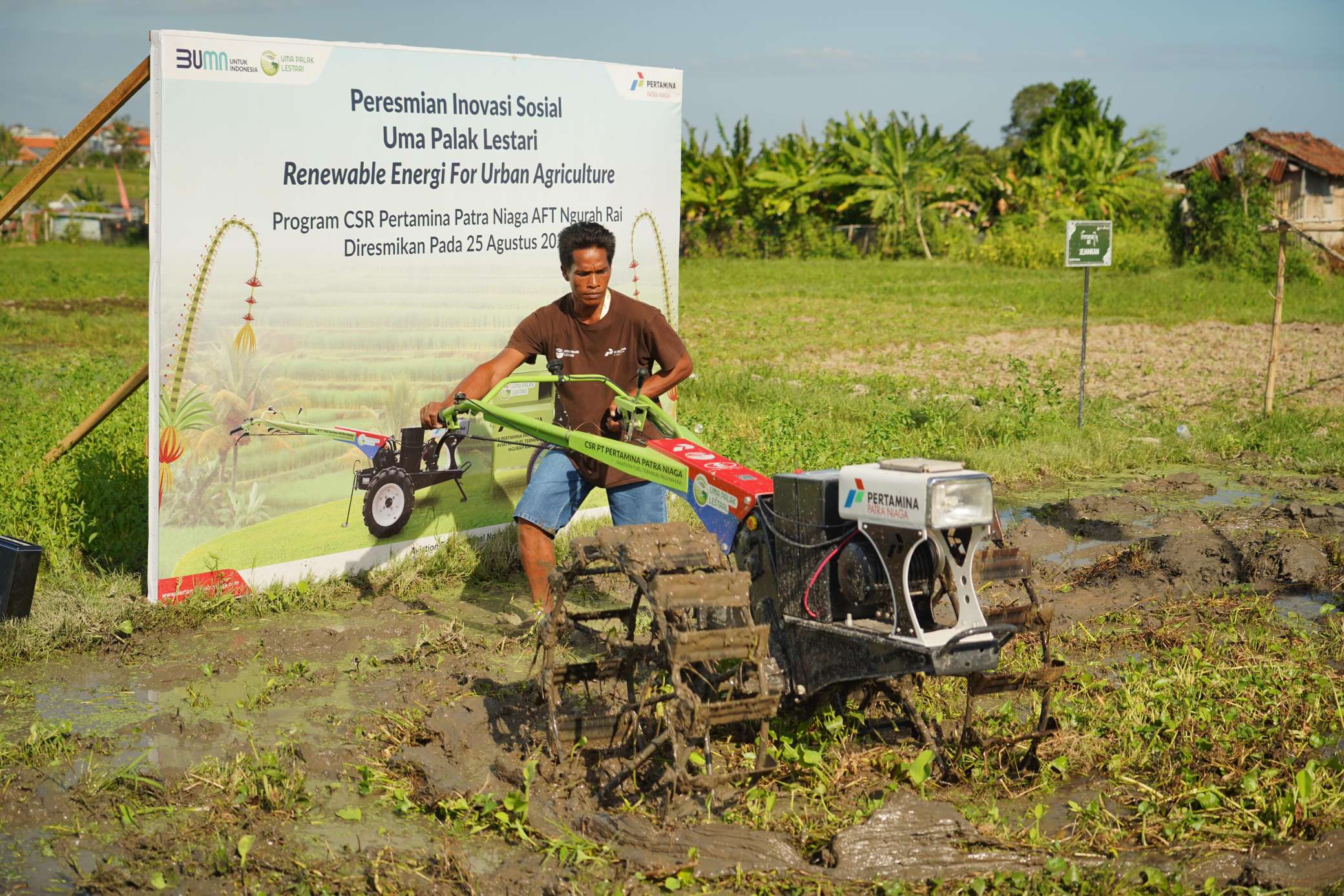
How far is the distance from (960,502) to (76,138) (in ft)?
15.4

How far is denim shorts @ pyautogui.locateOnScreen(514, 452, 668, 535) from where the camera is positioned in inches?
230

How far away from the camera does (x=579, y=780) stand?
14.3 feet

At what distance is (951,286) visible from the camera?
2669cm

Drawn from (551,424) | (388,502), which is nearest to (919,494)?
(551,424)

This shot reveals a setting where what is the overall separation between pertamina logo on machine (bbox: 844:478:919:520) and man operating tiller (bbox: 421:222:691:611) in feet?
5.81

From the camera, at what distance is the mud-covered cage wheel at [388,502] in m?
6.90

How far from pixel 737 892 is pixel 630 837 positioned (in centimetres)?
40

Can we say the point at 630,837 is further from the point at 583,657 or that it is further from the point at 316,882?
the point at 583,657

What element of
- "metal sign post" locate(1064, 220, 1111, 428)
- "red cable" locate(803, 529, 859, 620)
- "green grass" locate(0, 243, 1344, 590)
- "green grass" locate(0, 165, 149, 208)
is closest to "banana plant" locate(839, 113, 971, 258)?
"green grass" locate(0, 243, 1344, 590)

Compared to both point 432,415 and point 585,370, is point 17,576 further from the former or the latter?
point 585,370

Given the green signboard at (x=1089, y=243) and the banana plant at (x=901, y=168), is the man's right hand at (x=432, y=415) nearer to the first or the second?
the green signboard at (x=1089, y=243)

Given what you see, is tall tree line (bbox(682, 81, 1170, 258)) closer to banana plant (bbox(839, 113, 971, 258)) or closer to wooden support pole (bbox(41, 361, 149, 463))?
banana plant (bbox(839, 113, 971, 258))

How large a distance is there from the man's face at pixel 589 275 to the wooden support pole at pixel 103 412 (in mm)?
2137

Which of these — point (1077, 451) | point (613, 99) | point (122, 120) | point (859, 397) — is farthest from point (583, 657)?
point (122, 120)
